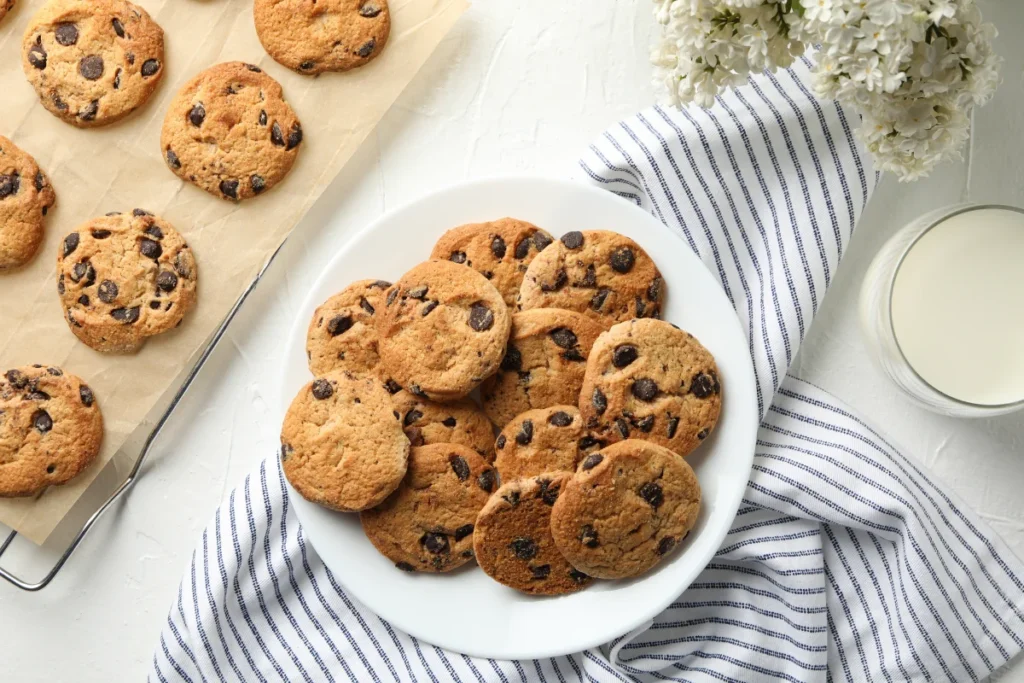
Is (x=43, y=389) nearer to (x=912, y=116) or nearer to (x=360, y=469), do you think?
(x=360, y=469)

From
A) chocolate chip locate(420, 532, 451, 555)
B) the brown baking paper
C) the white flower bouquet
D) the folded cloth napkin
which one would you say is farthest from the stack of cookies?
the white flower bouquet

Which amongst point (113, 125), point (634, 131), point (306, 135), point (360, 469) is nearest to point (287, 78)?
point (306, 135)

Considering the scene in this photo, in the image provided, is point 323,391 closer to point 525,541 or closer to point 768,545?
point 525,541

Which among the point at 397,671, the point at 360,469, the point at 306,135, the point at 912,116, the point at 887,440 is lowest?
the point at 397,671

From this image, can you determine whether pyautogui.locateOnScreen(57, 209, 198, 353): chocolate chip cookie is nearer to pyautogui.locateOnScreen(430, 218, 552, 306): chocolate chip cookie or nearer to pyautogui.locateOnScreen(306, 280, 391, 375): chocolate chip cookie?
pyautogui.locateOnScreen(306, 280, 391, 375): chocolate chip cookie

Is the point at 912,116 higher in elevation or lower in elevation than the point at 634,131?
higher
